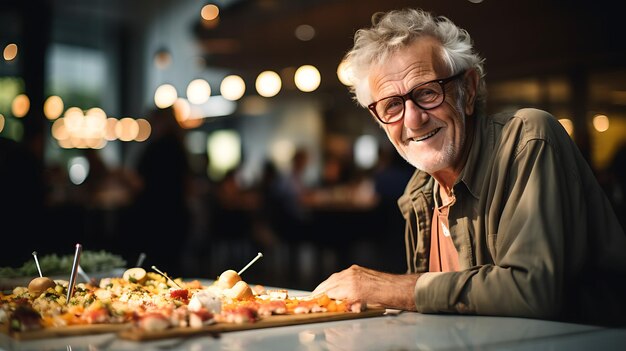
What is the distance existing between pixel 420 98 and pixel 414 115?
7cm

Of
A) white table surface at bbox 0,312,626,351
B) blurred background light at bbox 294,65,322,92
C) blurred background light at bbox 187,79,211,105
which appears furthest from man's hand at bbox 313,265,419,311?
blurred background light at bbox 187,79,211,105

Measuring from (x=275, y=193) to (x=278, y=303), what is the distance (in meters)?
7.50

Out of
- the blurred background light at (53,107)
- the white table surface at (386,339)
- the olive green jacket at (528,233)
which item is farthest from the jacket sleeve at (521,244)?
the blurred background light at (53,107)

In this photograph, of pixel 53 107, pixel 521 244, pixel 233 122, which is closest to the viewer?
pixel 521 244

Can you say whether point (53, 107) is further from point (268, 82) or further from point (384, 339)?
point (384, 339)

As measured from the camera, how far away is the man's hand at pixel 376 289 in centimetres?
184

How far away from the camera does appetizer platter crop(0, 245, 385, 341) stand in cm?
146

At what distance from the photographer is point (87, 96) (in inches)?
409

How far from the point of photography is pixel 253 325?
155 centimetres

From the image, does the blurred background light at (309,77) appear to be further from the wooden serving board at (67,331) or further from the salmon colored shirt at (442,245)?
the wooden serving board at (67,331)

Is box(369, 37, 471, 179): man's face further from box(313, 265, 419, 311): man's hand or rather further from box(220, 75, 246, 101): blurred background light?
box(220, 75, 246, 101): blurred background light

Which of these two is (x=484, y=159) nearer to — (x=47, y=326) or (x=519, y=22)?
(x=47, y=326)

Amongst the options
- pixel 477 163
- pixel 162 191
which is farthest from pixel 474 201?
pixel 162 191

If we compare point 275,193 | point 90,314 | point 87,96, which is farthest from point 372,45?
point 87,96
